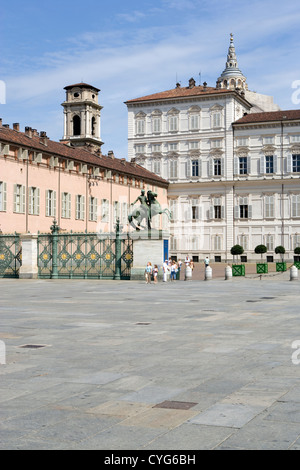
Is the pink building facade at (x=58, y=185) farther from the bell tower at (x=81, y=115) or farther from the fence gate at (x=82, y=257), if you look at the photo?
the bell tower at (x=81, y=115)

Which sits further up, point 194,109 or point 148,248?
point 194,109

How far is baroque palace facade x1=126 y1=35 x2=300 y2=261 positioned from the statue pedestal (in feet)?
110

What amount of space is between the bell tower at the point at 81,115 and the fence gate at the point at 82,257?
46921 mm

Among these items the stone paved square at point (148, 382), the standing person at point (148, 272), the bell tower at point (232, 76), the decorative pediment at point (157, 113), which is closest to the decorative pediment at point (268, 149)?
the decorative pediment at point (157, 113)

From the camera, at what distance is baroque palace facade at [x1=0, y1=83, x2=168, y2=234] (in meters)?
42.2

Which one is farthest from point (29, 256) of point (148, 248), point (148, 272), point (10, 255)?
point (148, 272)

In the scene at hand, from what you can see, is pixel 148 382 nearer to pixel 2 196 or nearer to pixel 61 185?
pixel 2 196

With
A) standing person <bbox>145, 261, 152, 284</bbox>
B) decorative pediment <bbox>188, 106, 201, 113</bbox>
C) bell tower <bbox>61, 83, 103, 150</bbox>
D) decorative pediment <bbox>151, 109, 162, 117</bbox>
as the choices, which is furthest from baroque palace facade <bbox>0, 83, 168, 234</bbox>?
bell tower <bbox>61, 83, 103, 150</bbox>

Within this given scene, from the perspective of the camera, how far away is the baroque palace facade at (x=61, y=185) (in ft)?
139

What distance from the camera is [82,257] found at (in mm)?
32688

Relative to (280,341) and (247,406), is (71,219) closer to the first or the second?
(280,341)

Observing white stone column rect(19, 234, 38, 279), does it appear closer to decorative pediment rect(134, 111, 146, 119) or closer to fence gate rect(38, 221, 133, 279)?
fence gate rect(38, 221, 133, 279)

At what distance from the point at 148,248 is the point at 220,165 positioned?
3656cm

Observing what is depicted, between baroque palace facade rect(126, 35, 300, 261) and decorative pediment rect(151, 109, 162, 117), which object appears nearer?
baroque palace facade rect(126, 35, 300, 261)
